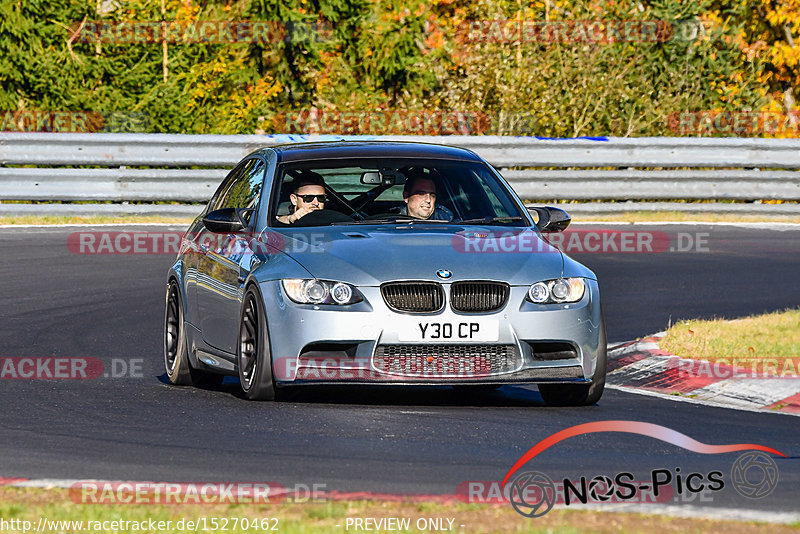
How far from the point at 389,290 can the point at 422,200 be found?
144 cm

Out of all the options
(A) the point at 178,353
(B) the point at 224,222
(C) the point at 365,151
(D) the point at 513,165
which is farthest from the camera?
(D) the point at 513,165

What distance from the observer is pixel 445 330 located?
30.0ft

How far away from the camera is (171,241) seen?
2009cm

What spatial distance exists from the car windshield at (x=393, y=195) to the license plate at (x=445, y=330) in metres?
1.22

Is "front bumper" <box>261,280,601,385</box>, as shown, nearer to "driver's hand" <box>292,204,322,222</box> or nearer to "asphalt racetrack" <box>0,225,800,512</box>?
"asphalt racetrack" <box>0,225,800,512</box>

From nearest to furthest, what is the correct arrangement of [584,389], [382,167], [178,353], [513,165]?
[584,389] → [382,167] → [178,353] → [513,165]

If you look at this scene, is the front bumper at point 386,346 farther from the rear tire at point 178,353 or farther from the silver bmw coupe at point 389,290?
the rear tire at point 178,353

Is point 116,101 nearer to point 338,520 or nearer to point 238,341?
point 238,341

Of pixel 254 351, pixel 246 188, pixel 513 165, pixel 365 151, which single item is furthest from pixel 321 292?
pixel 513 165

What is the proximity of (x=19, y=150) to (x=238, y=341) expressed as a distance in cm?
1311

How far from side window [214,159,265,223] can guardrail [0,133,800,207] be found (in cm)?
968

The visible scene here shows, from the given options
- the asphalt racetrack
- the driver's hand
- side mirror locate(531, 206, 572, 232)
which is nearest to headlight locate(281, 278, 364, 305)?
the asphalt racetrack

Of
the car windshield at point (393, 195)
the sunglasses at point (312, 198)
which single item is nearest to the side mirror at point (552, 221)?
the car windshield at point (393, 195)

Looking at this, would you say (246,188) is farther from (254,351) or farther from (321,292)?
(321,292)
